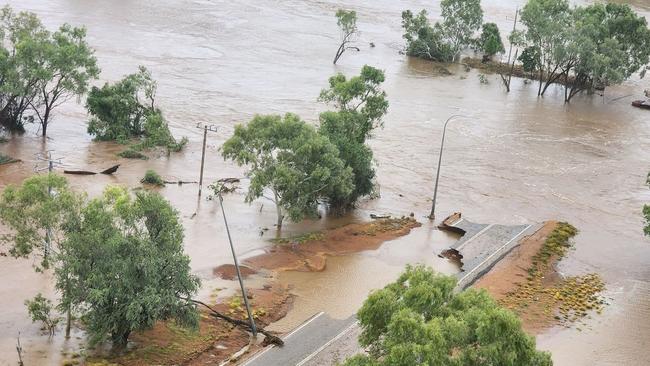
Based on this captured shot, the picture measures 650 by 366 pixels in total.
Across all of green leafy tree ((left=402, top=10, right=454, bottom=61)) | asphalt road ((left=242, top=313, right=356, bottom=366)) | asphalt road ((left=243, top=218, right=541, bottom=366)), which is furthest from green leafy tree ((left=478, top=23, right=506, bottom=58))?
asphalt road ((left=242, top=313, right=356, bottom=366))

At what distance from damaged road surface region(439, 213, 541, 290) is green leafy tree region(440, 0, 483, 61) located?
50300 mm

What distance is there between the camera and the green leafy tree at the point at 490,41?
102875 mm

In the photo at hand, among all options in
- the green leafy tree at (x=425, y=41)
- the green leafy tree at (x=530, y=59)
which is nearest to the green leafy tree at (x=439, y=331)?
the green leafy tree at (x=530, y=59)

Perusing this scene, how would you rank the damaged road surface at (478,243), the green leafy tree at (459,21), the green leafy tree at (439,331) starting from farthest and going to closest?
1. the green leafy tree at (459,21)
2. the damaged road surface at (478,243)
3. the green leafy tree at (439,331)

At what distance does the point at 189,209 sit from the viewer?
5362cm

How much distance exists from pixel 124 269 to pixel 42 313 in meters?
4.72

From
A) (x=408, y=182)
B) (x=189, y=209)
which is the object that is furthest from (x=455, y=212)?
(x=189, y=209)

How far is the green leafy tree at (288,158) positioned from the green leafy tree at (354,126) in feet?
8.31

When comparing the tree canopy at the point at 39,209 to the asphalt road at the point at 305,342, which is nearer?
the tree canopy at the point at 39,209

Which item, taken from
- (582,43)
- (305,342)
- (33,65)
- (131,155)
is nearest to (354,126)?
(131,155)

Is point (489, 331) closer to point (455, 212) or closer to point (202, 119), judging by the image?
point (455, 212)

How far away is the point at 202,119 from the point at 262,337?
37290 millimetres

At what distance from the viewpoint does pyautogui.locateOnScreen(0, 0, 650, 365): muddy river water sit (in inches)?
1718

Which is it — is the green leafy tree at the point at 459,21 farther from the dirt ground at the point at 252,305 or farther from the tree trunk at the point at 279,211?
the tree trunk at the point at 279,211
